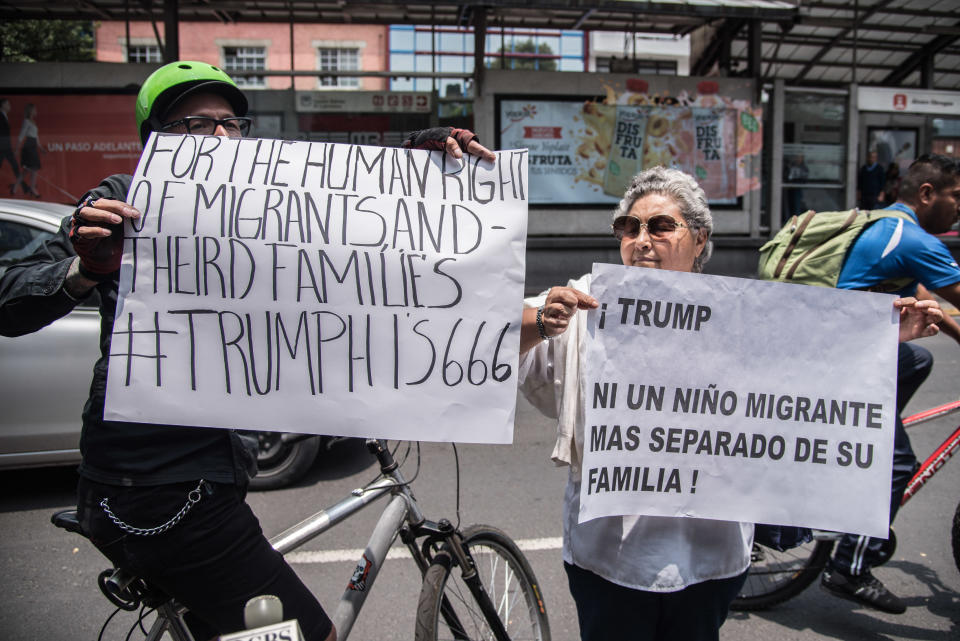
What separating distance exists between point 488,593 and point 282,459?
2.33 meters

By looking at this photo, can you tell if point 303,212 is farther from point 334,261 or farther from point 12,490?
point 12,490

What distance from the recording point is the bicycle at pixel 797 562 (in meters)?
3.17

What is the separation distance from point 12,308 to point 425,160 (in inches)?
39.2

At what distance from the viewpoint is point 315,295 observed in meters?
1.77

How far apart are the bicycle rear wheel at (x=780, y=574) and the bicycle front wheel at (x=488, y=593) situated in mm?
1150

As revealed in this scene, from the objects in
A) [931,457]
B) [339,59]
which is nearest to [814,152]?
[931,457]

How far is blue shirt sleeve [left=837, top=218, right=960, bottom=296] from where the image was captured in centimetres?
293

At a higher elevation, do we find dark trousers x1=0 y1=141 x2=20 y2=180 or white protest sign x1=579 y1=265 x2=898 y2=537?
dark trousers x1=0 y1=141 x2=20 y2=180

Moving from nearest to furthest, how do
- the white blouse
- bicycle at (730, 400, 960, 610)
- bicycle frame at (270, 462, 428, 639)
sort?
the white blouse < bicycle frame at (270, 462, 428, 639) < bicycle at (730, 400, 960, 610)

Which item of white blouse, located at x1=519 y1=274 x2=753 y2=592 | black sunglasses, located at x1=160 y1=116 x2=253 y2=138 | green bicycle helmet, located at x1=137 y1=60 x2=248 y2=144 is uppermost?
green bicycle helmet, located at x1=137 y1=60 x2=248 y2=144

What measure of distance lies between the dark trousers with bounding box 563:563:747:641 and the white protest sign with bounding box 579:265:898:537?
0.21m

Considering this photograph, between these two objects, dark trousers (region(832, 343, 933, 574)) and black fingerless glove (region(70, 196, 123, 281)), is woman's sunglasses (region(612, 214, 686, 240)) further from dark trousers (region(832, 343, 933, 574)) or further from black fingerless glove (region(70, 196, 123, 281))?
dark trousers (region(832, 343, 933, 574))

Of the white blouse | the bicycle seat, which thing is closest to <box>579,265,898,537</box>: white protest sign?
the white blouse

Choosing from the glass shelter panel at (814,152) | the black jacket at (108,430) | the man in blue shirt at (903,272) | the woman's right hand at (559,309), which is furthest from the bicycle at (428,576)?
the glass shelter panel at (814,152)
